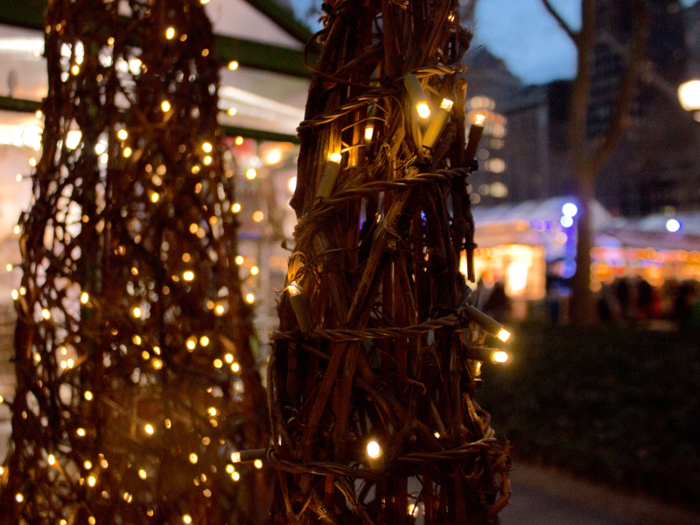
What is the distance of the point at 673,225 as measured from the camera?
15.6 meters

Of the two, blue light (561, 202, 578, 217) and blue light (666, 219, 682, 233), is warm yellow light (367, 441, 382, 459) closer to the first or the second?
blue light (561, 202, 578, 217)

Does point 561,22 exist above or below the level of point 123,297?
above

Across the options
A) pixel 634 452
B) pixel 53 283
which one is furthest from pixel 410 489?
pixel 634 452

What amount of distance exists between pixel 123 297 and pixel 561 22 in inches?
408

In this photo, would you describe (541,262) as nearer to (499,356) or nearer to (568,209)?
(568,209)

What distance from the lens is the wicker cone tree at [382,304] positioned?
1.02 metres

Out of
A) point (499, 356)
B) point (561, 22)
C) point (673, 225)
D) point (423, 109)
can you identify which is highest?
point (561, 22)

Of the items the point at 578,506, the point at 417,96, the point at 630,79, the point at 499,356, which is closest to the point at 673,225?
the point at 630,79

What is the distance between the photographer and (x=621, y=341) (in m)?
7.95

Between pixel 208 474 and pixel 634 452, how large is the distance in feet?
14.7

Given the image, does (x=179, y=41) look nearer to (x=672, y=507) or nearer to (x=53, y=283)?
(x=53, y=283)

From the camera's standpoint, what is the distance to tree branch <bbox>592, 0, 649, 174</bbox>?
31.7ft

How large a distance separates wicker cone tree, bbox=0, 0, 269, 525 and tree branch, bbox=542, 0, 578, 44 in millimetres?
9596

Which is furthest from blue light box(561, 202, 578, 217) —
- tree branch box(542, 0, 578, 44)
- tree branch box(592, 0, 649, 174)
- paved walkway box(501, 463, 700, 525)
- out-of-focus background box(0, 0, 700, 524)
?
paved walkway box(501, 463, 700, 525)
